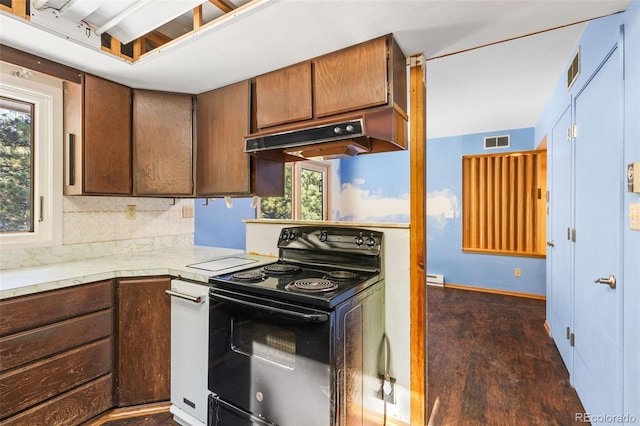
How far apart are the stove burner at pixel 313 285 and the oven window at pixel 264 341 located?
197 millimetres

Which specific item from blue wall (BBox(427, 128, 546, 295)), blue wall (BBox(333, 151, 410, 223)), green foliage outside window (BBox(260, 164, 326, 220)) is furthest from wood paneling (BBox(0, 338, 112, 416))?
blue wall (BBox(427, 128, 546, 295))

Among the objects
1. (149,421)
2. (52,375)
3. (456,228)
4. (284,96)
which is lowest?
(149,421)

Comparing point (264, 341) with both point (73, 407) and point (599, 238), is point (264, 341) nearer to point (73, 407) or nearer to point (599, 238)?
point (73, 407)

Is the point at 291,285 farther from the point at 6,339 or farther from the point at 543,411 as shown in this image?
the point at 543,411

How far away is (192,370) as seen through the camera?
1722 millimetres

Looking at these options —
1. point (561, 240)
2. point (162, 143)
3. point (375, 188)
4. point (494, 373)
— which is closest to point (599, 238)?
point (561, 240)

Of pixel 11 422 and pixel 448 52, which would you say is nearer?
pixel 11 422

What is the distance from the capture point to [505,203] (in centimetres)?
446

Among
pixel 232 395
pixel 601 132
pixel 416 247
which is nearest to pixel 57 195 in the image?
pixel 232 395

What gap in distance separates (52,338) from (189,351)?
65 cm

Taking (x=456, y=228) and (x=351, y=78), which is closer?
(x=351, y=78)

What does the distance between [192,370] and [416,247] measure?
1457 millimetres

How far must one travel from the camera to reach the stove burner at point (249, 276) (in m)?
1.60

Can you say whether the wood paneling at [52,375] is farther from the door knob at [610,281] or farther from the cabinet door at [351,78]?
the door knob at [610,281]
